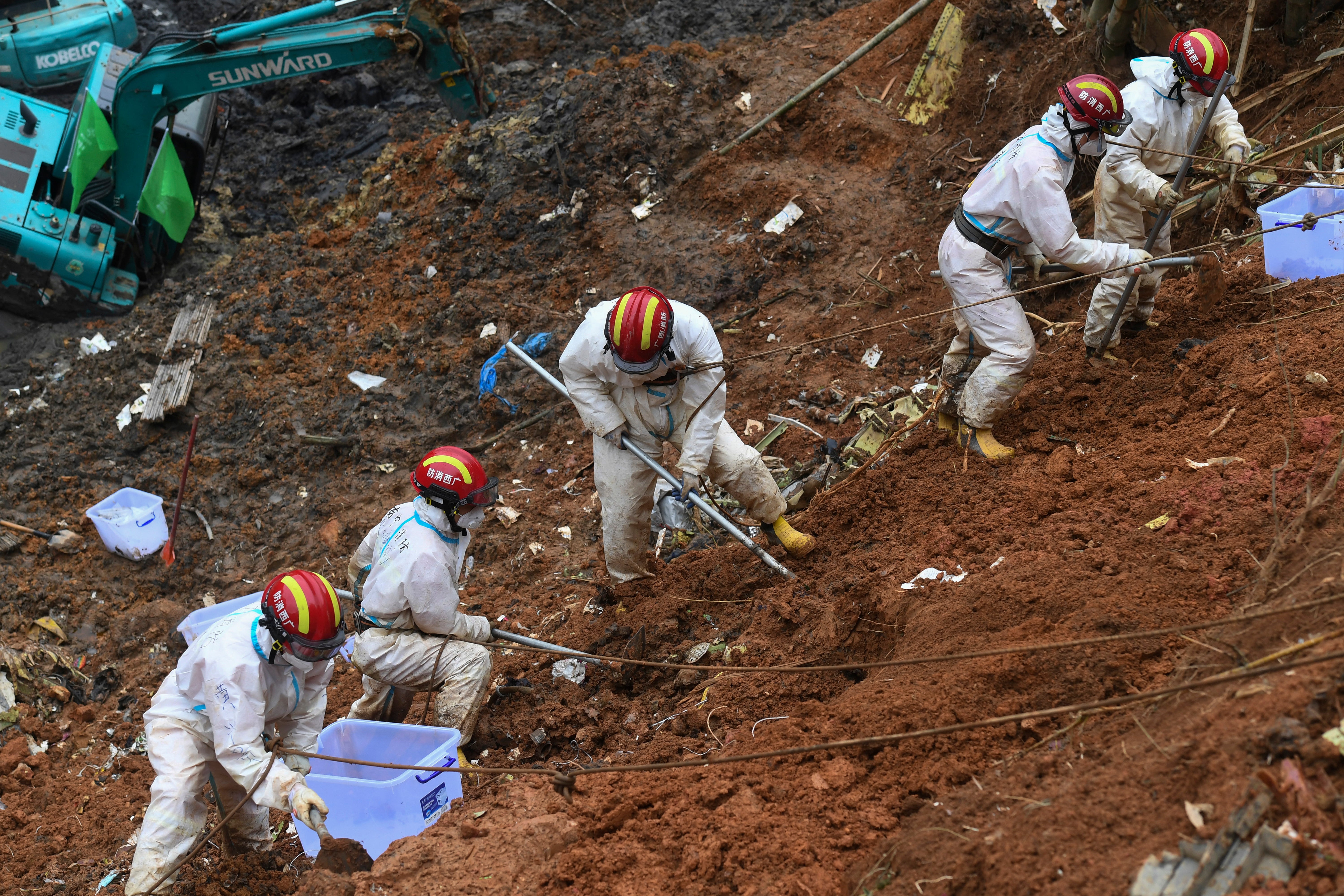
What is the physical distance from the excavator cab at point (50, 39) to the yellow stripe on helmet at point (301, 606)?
952cm

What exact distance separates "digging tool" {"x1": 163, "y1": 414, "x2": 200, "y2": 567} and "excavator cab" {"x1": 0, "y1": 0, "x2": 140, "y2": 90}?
572cm

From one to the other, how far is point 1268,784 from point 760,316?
6.60m

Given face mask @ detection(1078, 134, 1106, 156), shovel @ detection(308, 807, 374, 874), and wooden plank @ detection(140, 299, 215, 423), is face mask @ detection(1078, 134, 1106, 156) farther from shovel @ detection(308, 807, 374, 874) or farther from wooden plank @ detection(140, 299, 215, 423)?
wooden plank @ detection(140, 299, 215, 423)

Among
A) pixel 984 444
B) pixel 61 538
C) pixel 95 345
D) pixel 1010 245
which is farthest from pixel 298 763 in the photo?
pixel 95 345

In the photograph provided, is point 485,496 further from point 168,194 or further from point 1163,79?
point 168,194

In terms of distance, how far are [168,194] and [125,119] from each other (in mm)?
838

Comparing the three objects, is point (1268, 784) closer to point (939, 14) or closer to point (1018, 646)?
point (1018, 646)

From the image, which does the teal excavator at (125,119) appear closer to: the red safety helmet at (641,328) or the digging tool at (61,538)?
the digging tool at (61,538)

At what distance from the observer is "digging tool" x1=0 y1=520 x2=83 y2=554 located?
8.09m

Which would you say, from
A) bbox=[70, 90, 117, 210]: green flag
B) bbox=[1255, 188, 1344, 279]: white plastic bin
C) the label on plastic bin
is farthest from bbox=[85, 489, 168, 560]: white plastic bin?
bbox=[1255, 188, 1344, 279]: white plastic bin

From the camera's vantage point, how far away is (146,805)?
5.54 metres

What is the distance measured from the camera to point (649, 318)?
5.06 metres

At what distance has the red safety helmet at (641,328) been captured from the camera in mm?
5078

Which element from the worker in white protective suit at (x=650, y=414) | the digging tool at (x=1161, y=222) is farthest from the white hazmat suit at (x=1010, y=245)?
the worker in white protective suit at (x=650, y=414)
